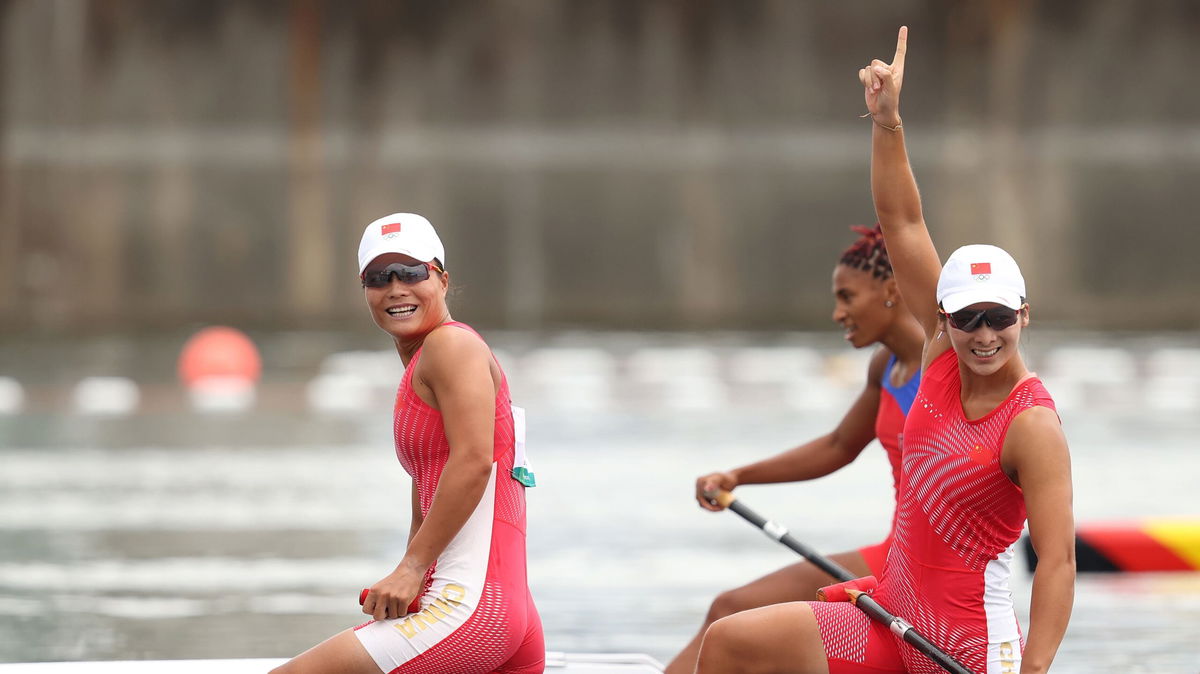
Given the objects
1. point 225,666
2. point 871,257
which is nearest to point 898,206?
point 871,257

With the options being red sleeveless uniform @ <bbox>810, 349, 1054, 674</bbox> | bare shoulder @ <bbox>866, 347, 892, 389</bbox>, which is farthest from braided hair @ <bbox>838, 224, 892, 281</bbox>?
red sleeveless uniform @ <bbox>810, 349, 1054, 674</bbox>

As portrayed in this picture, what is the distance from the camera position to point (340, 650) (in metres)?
3.64

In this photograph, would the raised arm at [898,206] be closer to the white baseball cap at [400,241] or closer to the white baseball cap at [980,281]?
the white baseball cap at [980,281]

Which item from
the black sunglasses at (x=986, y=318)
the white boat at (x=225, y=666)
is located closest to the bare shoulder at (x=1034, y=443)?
the black sunglasses at (x=986, y=318)

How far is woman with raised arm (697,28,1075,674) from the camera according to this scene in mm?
3520

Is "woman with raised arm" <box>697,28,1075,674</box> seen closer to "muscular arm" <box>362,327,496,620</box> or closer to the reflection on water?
"muscular arm" <box>362,327,496,620</box>

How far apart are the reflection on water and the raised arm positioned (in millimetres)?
2341

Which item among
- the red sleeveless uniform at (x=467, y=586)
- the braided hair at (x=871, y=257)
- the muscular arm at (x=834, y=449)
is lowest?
the red sleeveless uniform at (x=467, y=586)

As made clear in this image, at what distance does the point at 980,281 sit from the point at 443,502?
1240 mm

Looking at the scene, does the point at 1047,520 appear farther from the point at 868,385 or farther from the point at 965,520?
the point at 868,385

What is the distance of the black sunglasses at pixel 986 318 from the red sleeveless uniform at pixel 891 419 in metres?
1.08

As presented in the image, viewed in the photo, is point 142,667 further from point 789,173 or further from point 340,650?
point 789,173

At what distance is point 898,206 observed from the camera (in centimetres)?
402

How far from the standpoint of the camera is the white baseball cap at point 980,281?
3.61 metres
